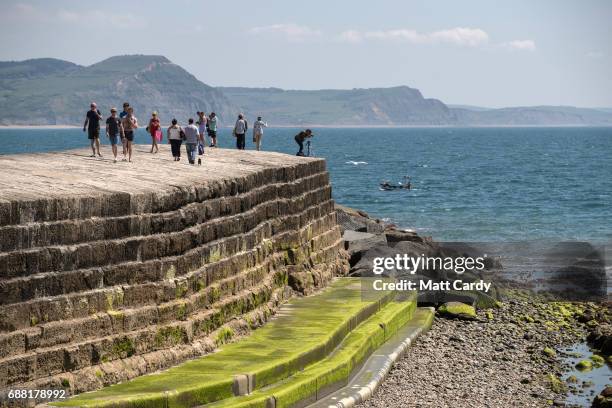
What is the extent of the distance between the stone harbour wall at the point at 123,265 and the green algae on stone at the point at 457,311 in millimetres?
6979

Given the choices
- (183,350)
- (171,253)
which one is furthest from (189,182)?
(183,350)

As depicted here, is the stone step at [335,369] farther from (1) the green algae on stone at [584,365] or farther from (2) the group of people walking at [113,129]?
(2) the group of people walking at [113,129]

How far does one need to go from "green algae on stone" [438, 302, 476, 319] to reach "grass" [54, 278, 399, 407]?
155 inches

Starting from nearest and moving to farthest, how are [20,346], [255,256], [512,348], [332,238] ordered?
[20,346] < [255,256] < [512,348] < [332,238]

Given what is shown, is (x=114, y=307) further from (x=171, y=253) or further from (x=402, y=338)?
(x=402, y=338)

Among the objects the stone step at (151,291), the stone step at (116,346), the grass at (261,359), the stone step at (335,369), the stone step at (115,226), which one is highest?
the stone step at (115,226)

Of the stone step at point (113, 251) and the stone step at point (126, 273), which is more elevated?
the stone step at point (113, 251)

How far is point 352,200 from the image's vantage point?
77.0 meters

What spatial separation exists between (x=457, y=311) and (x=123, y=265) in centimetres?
1474

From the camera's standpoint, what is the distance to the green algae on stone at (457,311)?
30708 mm

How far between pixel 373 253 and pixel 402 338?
24.5ft

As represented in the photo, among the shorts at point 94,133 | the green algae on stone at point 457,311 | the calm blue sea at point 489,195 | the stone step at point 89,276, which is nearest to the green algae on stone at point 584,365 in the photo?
the green algae on stone at point 457,311

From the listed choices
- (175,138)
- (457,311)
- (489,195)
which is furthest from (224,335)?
(489,195)

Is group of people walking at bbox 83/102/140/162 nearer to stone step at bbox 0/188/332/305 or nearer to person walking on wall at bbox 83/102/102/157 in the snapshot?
person walking on wall at bbox 83/102/102/157
